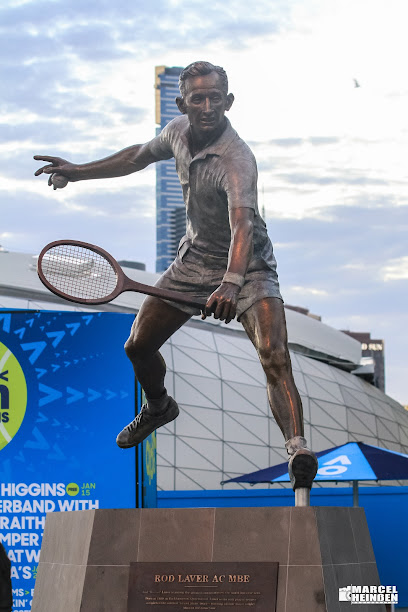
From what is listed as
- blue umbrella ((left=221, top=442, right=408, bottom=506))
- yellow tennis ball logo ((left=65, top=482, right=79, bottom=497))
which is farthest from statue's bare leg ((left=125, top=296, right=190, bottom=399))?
blue umbrella ((left=221, top=442, right=408, bottom=506))

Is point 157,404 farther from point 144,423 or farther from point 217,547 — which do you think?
point 217,547

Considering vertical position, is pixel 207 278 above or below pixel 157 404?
above

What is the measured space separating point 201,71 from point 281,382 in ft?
8.15

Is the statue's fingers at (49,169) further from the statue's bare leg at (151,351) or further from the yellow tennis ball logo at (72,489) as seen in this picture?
the yellow tennis ball logo at (72,489)

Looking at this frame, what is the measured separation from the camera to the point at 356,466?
58.9ft

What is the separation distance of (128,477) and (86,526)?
609 centimetres

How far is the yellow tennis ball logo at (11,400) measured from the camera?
13086 mm

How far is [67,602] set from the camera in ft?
22.7

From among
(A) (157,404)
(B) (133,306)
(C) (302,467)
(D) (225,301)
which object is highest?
(B) (133,306)

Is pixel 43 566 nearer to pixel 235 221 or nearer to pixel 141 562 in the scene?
pixel 141 562

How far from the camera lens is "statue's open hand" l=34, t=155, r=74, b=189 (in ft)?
27.8

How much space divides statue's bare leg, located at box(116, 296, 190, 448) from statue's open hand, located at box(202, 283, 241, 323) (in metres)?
0.63

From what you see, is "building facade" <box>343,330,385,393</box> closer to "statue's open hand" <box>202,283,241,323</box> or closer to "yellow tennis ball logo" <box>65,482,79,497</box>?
"yellow tennis ball logo" <box>65,482,79,497</box>

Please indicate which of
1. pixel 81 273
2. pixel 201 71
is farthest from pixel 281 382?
pixel 201 71
